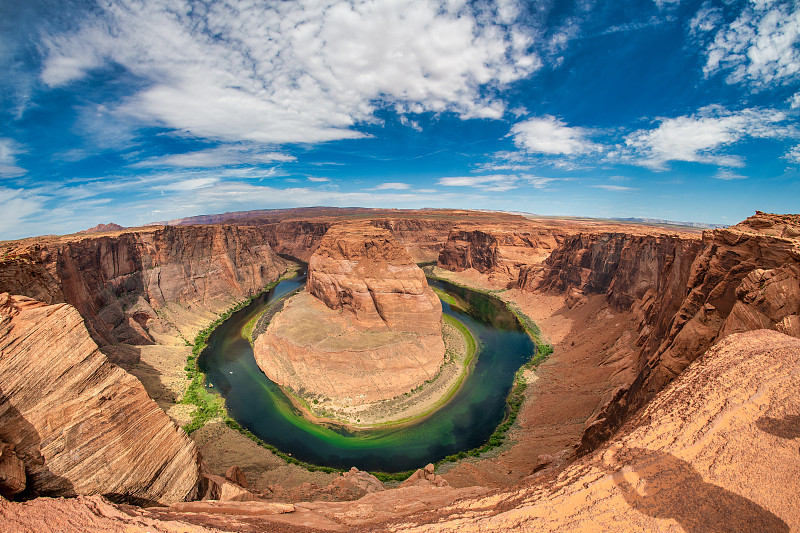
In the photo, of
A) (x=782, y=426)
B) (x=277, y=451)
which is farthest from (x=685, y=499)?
(x=277, y=451)

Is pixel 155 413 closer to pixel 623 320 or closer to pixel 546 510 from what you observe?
pixel 546 510

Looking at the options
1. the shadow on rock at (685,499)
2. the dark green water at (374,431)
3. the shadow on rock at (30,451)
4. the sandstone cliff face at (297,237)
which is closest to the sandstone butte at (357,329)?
the dark green water at (374,431)

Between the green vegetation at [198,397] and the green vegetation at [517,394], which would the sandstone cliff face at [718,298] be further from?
the green vegetation at [198,397]

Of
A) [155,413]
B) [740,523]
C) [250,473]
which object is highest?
[740,523]

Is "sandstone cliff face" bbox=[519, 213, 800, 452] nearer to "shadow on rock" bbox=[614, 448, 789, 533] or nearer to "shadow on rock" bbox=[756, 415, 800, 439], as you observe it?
"shadow on rock" bbox=[756, 415, 800, 439]

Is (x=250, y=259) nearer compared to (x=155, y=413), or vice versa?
(x=155, y=413)

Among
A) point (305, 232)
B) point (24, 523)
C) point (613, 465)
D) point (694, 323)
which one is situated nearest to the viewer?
point (24, 523)

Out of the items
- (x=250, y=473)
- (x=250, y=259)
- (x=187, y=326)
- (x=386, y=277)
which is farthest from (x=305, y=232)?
(x=250, y=473)

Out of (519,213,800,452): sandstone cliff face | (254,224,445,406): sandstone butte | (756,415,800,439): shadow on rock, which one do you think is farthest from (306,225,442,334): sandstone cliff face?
(756,415,800,439): shadow on rock
